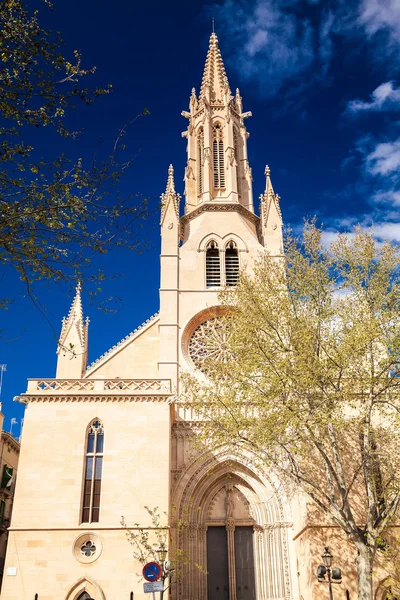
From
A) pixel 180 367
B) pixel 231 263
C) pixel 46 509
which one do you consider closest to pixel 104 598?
pixel 46 509

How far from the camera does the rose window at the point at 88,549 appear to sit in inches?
714

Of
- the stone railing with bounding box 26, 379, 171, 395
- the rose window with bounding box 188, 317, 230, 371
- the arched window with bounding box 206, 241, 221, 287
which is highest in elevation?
the arched window with bounding box 206, 241, 221, 287

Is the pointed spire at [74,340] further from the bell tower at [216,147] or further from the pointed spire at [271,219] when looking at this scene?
the pointed spire at [271,219]

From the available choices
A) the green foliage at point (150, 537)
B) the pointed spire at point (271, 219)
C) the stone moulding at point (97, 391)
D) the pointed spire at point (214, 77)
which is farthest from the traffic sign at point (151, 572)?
the pointed spire at point (214, 77)

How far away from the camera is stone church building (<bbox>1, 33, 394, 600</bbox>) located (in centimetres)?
1792

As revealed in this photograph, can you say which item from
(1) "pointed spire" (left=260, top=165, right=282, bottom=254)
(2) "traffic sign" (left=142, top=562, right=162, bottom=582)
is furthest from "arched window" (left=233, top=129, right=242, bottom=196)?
(2) "traffic sign" (left=142, top=562, right=162, bottom=582)

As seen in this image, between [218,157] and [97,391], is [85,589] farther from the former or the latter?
[218,157]

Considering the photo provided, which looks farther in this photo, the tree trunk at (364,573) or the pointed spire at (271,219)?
the pointed spire at (271,219)

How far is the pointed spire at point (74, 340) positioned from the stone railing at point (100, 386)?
121 inches

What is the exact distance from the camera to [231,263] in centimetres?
2828

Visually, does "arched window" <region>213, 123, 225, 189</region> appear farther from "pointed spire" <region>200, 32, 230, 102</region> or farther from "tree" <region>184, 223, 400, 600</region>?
"tree" <region>184, 223, 400, 600</region>

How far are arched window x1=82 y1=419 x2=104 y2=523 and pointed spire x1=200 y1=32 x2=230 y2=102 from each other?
896 inches

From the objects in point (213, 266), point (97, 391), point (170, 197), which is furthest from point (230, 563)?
point (170, 197)

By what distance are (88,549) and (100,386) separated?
5.50 meters
